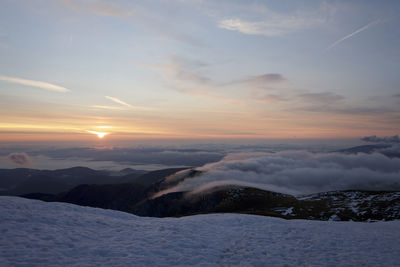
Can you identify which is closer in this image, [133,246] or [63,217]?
[133,246]

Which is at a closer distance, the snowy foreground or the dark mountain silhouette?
the snowy foreground

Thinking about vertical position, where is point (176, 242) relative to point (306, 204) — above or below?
above

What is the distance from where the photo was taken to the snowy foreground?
14.1 meters

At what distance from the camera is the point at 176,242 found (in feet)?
57.0

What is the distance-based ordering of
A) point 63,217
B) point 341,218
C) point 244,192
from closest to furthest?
point 63,217
point 341,218
point 244,192

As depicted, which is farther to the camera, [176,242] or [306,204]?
[306,204]

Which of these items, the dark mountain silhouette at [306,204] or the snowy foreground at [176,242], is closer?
the snowy foreground at [176,242]

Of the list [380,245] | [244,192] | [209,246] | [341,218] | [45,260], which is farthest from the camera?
[244,192]

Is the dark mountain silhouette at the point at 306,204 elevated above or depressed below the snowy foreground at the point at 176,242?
below

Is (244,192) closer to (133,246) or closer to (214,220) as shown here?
(214,220)

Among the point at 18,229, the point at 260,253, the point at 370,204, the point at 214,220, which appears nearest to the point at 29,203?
the point at 18,229

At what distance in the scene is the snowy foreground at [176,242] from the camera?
14.1 m

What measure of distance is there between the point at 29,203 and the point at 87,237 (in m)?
11.6

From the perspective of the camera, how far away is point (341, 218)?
80375 mm
